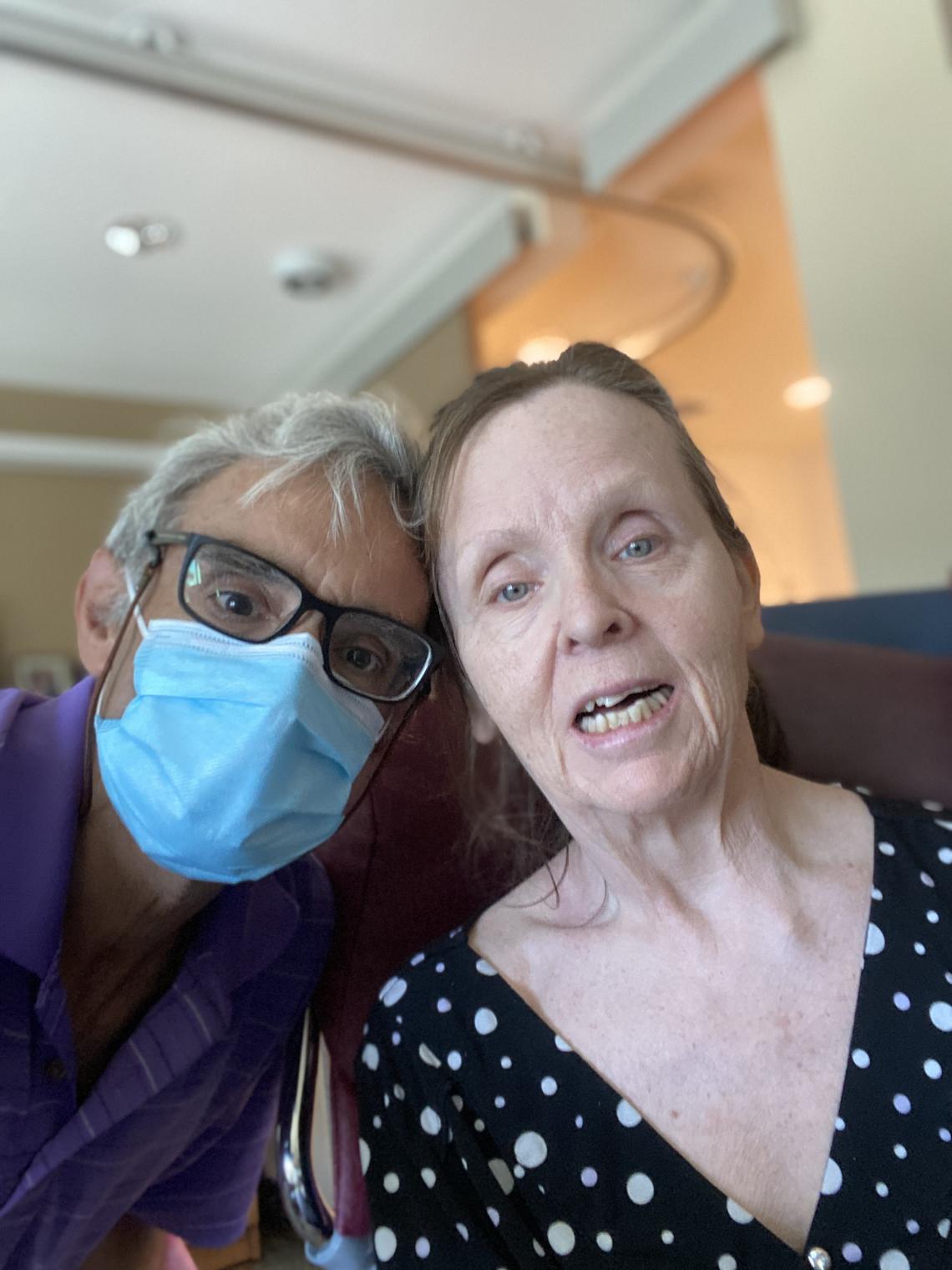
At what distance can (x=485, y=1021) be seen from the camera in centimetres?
99

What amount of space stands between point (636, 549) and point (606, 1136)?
0.56m

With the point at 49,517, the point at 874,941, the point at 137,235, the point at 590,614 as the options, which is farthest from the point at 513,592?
the point at 49,517

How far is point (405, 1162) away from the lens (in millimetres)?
953

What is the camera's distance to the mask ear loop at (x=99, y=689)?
105 centimetres

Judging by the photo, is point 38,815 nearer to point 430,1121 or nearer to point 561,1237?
point 430,1121

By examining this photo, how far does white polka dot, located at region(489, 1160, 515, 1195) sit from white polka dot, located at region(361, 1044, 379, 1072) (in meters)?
0.16

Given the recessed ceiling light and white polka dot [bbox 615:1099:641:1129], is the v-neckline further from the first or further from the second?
the recessed ceiling light

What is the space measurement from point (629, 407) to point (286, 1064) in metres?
0.86

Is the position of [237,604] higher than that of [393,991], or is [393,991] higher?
[237,604]

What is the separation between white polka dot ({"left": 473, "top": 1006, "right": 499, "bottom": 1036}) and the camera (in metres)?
0.99

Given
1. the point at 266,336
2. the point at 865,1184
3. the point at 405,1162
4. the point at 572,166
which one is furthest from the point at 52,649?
the point at 865,1184

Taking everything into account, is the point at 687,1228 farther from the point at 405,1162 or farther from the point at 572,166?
the point at 572,166

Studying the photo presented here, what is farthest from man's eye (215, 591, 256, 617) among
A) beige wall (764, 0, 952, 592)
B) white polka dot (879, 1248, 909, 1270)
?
beige wall (764, 0, 952, 592)

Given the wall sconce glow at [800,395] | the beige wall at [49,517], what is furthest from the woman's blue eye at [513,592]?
the wall sconce glow at [800,395]
